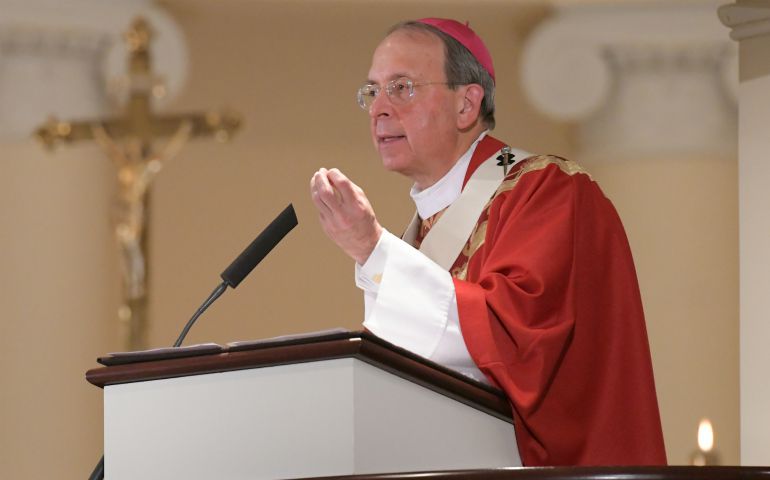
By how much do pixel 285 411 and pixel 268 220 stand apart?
466 centimetres

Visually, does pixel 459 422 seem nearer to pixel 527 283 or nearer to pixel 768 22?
pixel 527 283

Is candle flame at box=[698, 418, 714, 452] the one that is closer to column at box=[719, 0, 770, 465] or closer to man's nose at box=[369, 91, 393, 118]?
column at box=[719, 0, 770, 465]

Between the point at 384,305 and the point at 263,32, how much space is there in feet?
14.7

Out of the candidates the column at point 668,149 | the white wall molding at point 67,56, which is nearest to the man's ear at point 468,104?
the column at point 668,149

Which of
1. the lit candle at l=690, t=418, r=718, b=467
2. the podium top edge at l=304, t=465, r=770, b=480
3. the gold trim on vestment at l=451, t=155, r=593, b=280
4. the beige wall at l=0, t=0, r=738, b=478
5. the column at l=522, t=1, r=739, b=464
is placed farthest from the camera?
the column at l=522, t=1, r=739, b=464

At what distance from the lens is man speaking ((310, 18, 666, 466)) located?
304cm

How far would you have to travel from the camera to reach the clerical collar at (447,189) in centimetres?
388

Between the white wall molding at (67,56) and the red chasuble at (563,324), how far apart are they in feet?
13.4

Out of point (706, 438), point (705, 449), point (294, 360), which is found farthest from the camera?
point (706, 438)

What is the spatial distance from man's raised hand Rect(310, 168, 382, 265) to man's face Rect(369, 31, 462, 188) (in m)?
0.71

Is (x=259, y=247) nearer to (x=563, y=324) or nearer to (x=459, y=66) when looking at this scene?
(x=563, y=324)

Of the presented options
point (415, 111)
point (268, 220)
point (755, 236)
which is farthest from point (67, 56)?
point (755, 236)

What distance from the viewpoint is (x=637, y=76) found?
7.31m

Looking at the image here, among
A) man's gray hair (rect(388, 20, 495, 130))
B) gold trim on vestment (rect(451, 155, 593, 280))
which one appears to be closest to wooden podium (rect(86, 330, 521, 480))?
gold trim on vestment (rect(451, 155, 593, 280))
